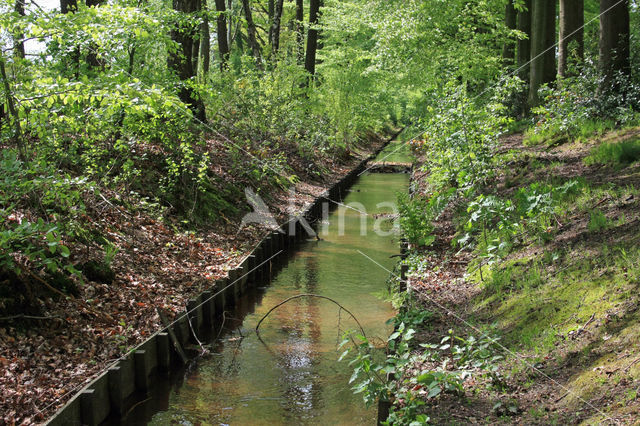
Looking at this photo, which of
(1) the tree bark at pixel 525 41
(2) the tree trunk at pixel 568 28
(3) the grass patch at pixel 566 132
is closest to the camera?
(3) the grass patch at pixel 566 132

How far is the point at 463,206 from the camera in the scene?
990 cm

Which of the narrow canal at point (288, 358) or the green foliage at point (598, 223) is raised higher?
the green foliage at point (598, 223)

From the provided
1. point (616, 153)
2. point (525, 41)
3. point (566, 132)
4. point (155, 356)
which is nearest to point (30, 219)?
point (155, 356)

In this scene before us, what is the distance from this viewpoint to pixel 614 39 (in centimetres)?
1078

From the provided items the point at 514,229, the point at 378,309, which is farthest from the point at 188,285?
the point at 514,229

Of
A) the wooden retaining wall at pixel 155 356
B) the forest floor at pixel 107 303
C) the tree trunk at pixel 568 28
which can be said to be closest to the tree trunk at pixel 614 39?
the tree trunk at pixel 568 28

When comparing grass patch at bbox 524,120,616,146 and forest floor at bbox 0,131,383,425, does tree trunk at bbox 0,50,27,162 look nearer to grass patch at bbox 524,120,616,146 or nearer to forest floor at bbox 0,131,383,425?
forest floor at bbox 0,131,383,425

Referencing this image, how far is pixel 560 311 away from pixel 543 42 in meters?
12.1

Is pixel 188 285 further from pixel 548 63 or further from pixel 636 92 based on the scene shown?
pixel 548 63

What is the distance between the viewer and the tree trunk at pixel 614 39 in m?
10.7

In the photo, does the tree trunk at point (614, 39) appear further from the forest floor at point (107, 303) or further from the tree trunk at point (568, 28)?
the forest floor at point (107, 303)

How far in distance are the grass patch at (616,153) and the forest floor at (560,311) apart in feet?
0.33

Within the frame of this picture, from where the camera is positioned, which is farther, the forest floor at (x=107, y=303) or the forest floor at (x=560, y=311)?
the forest floor at (x=107, y=303)

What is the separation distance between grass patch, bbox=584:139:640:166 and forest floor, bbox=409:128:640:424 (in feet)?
0.33
